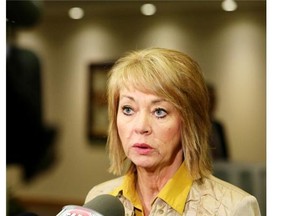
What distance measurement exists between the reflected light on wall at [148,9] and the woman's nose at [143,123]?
0.93ft

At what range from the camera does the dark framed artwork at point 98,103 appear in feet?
→ 4.04

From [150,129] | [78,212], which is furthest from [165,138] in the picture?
[78,212]

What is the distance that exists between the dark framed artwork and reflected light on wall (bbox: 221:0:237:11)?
305 mm

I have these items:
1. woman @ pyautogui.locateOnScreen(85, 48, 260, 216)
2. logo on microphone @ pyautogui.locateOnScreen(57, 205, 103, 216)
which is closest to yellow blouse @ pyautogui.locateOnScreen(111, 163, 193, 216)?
woman @ pyautogui.locateOnScreen(85, 48, 260, 216)

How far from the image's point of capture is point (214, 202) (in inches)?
44.8

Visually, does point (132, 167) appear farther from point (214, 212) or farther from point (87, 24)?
point (87, 24)

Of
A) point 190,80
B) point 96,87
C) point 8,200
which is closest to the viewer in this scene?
point 190,80

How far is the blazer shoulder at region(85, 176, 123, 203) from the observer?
1.22m

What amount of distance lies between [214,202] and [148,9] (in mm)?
493

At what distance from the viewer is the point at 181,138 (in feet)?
3.72

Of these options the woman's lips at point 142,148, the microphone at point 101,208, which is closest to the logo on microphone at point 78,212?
Result: the microphone at point 101,208

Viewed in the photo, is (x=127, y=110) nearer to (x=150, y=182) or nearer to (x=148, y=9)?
(x=150, y=182)
